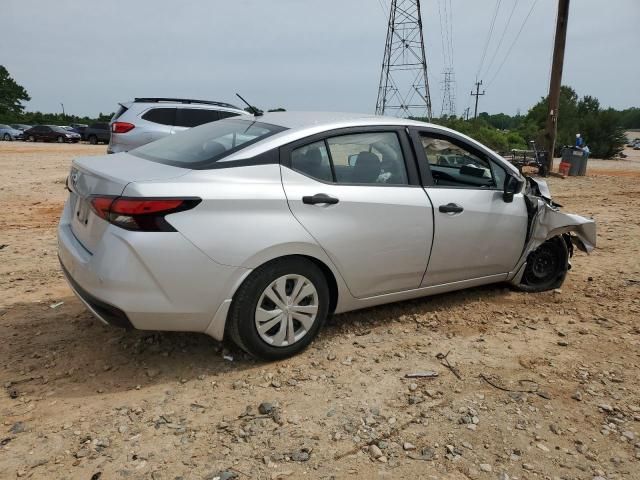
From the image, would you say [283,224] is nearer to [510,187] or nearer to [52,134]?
[510,187]

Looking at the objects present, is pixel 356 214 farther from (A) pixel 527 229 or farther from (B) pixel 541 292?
(B) pixel 541 292

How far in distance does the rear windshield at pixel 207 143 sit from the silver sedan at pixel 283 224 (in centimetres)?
2

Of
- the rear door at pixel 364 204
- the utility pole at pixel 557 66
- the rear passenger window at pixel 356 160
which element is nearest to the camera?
the rear door at pixel 364 204

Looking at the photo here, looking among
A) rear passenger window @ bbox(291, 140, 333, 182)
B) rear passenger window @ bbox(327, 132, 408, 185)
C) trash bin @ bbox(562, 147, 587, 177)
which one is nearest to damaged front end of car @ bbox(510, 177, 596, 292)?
rear passenger window @ bbox(327, 132, 408, 185)

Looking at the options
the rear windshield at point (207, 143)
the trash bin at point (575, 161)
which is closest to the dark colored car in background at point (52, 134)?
the trash bin at point (575, 161)

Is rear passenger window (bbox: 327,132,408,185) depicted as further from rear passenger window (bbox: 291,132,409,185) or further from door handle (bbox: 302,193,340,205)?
door handle (bbox: 302,193,340,205)

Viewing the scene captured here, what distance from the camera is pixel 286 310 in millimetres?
3344

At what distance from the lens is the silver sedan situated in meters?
2.93

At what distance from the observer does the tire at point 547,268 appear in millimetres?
4918

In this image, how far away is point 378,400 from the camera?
3.07 m

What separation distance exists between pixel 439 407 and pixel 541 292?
242 cm

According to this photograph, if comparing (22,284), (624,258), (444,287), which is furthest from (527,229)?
(22,284)

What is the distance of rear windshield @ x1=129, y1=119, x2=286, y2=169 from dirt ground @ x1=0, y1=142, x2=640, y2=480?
1266 mm

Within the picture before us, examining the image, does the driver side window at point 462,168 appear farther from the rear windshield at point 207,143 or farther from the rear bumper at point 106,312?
the rear bumper at point 106,312
